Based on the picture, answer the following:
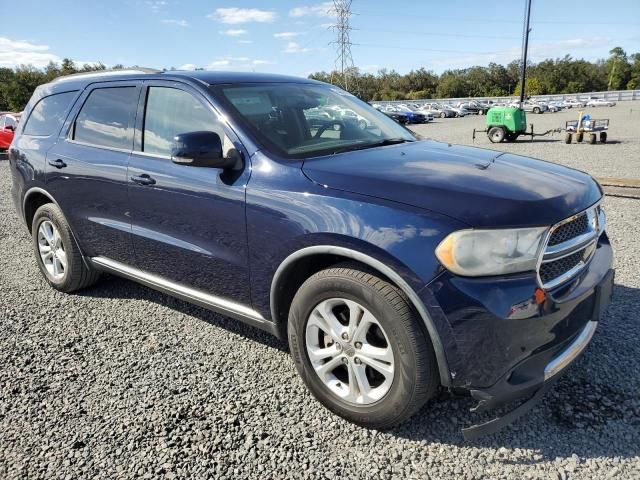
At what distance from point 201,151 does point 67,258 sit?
2.28 meters

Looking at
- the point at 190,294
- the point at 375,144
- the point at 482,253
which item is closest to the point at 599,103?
the point at 375,144

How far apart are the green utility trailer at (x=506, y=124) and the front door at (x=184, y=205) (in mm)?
17718

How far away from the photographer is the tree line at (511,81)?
90.4 metres

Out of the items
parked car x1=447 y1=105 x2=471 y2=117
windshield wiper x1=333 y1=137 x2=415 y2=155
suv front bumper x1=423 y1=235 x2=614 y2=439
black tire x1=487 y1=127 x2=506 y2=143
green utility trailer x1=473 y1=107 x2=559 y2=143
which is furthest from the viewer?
parked car x1=447 y1=105 x2=471 y2=117

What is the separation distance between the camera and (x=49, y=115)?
14.0ft

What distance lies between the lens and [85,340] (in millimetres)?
3523

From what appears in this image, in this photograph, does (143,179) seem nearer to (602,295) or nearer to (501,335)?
(501,335)

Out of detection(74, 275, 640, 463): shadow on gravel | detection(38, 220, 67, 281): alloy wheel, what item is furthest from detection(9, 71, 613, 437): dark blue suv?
detection(38, 220, 67, 281): alloy wheel

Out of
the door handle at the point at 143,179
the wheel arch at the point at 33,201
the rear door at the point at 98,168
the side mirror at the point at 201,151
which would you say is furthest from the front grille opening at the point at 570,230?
the wheel arch at the point at 33,201

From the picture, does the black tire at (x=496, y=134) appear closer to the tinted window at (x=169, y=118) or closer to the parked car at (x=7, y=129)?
the parked car at (x=7, y=129)

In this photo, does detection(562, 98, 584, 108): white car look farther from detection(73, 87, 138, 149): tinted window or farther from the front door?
the front door

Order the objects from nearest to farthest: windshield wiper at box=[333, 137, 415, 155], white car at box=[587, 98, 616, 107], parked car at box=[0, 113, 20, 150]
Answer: windshield wiper at box=[333, 137, 415, 155]
parked car at box=[0, 113, 20, 150]
white car at box=[587, 98, 616, 107]

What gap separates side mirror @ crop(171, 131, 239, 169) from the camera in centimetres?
258

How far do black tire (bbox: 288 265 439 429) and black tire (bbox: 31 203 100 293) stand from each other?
249 cm
